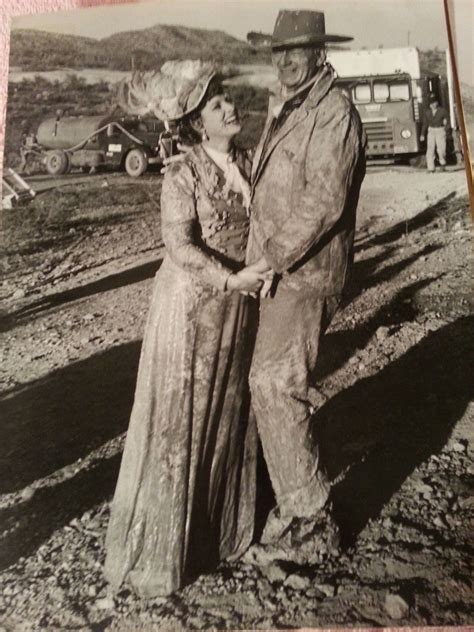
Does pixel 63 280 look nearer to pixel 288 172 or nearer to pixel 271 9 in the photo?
pixel 288 172

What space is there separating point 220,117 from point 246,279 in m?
0.35

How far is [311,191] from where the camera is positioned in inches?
45.9

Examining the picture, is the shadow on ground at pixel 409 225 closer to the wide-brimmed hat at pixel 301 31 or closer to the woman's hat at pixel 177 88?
the wide-brimmed hat at pixel 301 31

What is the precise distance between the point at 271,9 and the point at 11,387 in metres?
1.19

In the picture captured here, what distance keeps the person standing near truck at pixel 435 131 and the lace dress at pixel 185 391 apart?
60 cm

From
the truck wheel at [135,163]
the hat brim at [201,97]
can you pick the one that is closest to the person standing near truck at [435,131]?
→ the hat brim at [201,97]

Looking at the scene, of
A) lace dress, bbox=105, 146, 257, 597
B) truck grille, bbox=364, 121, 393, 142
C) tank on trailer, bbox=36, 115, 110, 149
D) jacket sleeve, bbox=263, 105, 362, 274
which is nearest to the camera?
jacket sleeve, bbox=263, 105, 362, 274

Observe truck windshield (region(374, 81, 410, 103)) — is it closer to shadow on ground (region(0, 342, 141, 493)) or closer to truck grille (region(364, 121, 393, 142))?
truck grille (region(364, 121, 393, 142))

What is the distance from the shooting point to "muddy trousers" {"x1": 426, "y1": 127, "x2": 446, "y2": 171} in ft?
5.09

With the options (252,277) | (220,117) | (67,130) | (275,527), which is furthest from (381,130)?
(275,527)

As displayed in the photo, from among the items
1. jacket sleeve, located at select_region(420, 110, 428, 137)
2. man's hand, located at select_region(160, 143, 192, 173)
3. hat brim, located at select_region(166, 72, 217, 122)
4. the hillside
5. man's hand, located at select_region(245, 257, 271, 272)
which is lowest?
man's hand, located at select_region(245, 257, 271, 272)

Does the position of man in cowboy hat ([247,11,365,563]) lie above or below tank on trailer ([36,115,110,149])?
below

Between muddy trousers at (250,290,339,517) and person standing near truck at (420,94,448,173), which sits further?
person standing near truck at (420,94,448,173)

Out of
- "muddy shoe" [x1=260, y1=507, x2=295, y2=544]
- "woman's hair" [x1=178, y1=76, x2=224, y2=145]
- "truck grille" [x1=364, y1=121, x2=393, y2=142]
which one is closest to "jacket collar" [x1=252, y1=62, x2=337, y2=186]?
"woman's hair" [x1=178, y1=76, x2=224, y2=145]
